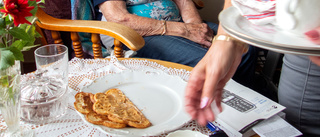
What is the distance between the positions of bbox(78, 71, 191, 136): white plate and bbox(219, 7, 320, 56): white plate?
302mm

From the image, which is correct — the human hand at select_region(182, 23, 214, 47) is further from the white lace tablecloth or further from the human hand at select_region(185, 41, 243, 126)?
the human hand at select_region(185, 41, 243, 126)

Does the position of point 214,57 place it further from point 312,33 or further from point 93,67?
point 93,67

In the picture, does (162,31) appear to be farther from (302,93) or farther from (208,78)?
(208,78)

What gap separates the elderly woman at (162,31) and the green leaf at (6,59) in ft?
3.02

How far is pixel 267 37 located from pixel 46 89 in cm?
61

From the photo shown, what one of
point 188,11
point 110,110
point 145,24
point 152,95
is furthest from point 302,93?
point 188,11

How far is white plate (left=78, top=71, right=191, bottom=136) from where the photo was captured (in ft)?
2.20

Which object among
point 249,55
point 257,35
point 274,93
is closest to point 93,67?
point 257,35

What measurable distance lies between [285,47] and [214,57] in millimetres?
209

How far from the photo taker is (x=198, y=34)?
1488 millimetres

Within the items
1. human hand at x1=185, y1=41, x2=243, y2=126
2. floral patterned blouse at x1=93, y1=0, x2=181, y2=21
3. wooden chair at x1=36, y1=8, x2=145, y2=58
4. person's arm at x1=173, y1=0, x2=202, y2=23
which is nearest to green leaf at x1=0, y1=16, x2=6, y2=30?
human hand at x1=185, y1=41, x2=243, y2=126

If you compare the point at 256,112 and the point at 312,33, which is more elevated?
the point at 312,33

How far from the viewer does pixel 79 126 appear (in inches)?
27.8

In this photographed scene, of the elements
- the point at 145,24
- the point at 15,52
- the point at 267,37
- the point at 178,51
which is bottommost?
the point at 178,51
